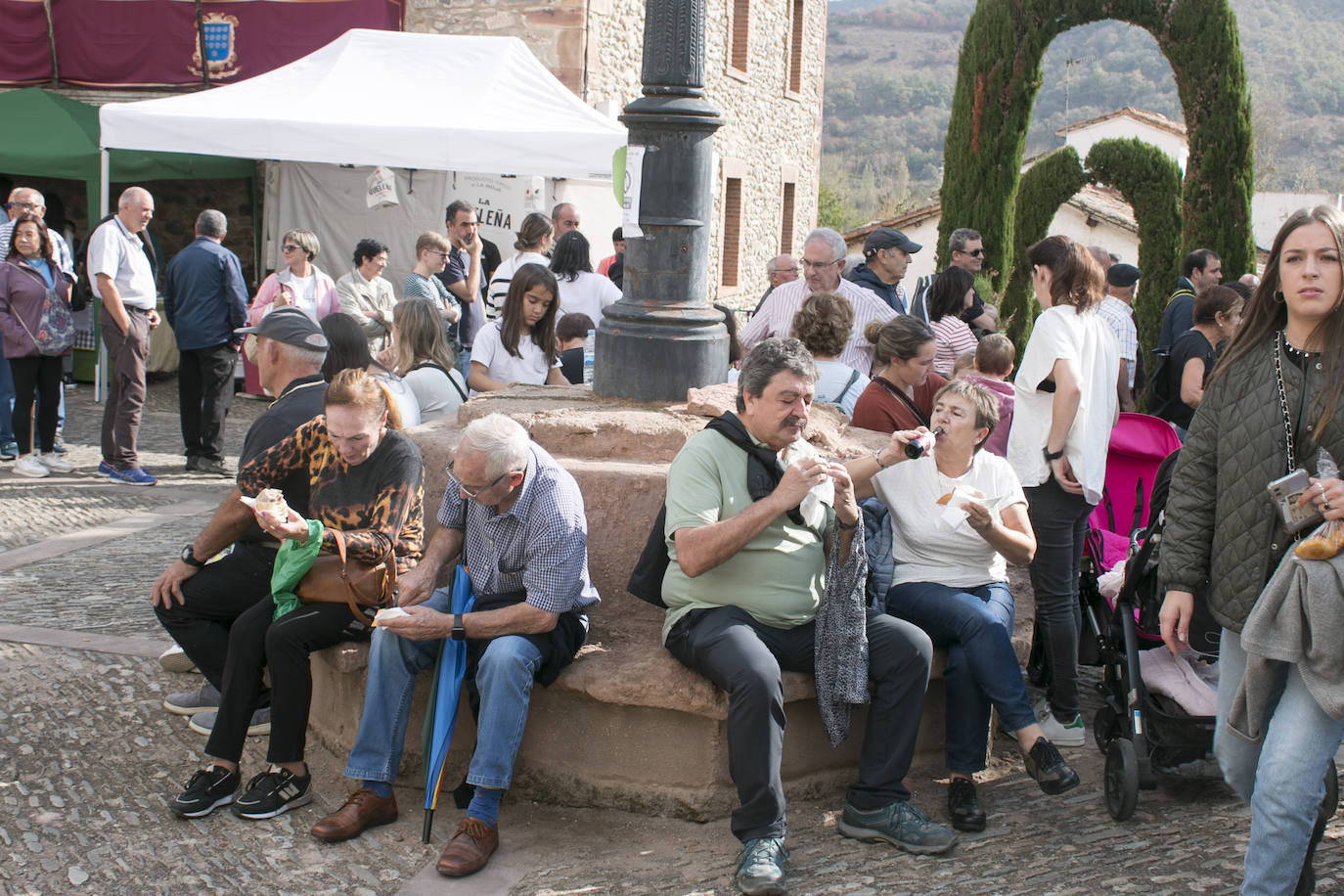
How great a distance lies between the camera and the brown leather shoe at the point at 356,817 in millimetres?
3669

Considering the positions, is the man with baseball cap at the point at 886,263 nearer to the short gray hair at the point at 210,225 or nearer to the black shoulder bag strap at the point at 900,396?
the black shoulder bag strap at the point at 900,396

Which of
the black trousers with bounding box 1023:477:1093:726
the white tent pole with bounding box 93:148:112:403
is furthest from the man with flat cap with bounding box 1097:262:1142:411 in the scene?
the white tent pole with bounding box 93:148:112:403

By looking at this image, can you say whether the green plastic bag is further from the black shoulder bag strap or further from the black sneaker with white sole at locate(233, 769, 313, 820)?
the black shoulder bag strap

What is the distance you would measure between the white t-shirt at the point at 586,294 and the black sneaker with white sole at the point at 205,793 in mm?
4066

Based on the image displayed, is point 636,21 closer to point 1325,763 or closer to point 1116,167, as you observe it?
point 1116,167

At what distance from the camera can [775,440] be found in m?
3.79

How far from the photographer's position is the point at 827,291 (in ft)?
21.2

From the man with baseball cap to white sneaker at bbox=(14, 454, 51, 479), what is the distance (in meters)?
5.69

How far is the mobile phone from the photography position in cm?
283

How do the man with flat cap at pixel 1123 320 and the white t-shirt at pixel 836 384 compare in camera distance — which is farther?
the man with flat cap at pixel 1123 320

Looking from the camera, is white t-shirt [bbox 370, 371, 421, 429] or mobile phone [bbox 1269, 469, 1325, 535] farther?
white t-shirt [bbox 370, 371, 421, 429]

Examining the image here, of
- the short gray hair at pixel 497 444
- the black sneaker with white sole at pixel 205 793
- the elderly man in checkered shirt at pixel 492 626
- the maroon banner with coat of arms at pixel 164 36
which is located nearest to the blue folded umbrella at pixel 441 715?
the elderly man in checkered shirt at pixel 492 626

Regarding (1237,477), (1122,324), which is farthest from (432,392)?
(1122,324)

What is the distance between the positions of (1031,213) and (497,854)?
436 inches
